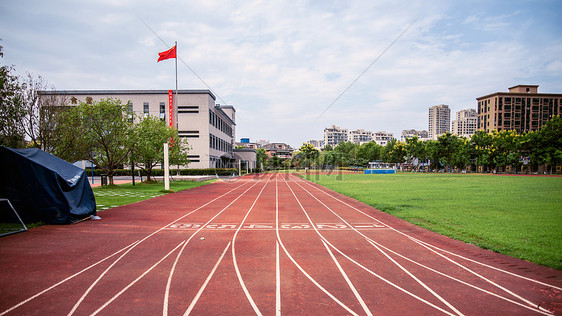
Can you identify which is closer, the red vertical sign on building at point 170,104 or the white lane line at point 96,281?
the white lane line at point 96,281

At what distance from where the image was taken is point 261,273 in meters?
5.48

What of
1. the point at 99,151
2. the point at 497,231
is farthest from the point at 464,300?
the point at 99,151

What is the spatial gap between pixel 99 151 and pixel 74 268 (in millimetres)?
21076

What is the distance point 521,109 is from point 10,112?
11609cm

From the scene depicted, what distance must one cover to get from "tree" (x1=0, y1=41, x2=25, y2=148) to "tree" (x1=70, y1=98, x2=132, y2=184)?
6.02m

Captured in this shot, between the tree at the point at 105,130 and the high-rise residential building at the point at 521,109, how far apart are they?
332 feet

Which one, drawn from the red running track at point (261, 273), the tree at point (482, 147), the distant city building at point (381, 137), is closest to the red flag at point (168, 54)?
the red running track at point (261, 273)

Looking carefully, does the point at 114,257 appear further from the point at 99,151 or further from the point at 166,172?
the point at 99,151

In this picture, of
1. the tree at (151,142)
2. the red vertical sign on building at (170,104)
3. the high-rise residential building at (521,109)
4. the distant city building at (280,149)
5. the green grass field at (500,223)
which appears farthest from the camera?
the distant city building at (280,149)

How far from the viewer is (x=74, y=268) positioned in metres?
5.64

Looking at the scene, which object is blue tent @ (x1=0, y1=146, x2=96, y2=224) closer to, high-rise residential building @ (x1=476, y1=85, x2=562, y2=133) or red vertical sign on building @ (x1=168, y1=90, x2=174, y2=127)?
red vertical sign on building @ (x1=168, y1=90, x2=174, y2=127)

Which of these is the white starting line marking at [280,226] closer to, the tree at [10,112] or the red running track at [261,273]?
the red running track at [261,273]

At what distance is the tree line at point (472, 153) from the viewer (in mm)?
52781

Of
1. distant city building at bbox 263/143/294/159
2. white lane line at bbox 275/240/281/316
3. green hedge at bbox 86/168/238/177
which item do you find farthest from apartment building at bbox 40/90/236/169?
distant city building at bbox 263/143/294/159
